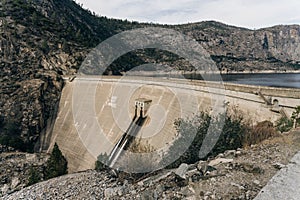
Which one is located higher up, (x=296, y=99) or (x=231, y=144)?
(x=296, y=99)

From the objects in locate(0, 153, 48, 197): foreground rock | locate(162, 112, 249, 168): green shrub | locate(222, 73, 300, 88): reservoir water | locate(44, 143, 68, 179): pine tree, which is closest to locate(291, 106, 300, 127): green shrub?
locate(162, 112, 249, 168): green shrub

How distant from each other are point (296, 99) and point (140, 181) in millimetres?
7908

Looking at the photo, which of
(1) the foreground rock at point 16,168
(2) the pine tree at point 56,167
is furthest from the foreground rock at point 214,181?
(1) the foreground rock at point 16,168

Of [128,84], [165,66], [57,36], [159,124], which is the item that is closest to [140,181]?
[159,124]

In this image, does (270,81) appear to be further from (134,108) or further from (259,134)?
(259,134)

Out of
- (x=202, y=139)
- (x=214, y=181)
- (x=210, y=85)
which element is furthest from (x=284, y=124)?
(x=210, y=85)

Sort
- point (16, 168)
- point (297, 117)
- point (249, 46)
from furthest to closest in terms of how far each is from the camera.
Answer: point (249, 46) → point (16, 168) → point (297, 117)

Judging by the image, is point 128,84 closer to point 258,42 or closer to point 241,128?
point 241,128

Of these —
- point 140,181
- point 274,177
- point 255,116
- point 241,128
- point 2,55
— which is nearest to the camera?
point 274,177

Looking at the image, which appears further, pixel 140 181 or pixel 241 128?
pixel 241 128

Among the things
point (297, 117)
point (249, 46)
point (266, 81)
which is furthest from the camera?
point (249, 46)

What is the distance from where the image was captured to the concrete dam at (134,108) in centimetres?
1526

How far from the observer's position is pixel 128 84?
29438 mm

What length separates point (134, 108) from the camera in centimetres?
2583
